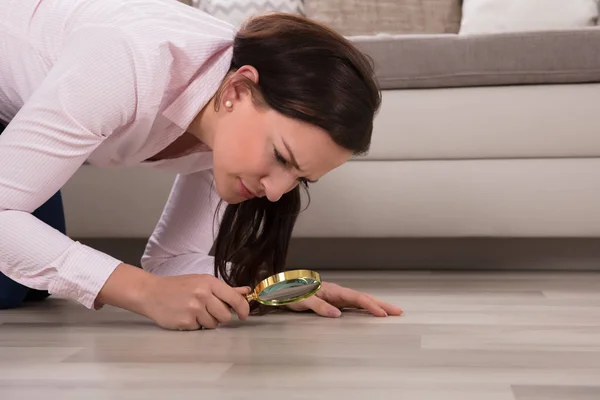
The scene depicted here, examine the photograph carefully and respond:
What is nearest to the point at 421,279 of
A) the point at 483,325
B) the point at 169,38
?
the point at 483,325

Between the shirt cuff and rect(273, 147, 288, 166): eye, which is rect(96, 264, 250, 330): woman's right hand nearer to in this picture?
the shirt cuff

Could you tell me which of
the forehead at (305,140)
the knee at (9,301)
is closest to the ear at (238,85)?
the forehead at (305,140)

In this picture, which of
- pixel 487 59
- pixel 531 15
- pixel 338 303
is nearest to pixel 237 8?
pixel 531 15

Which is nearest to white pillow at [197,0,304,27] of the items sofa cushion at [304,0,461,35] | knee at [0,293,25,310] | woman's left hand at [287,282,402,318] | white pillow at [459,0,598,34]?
sofa cushion at [304,0,461,35]

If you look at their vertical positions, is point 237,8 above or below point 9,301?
above

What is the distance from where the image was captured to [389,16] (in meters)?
3.18

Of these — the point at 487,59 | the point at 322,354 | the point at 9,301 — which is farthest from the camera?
the point at 487,59

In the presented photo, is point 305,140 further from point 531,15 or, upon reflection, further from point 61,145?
point 531,15

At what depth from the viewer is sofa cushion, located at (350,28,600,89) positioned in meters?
2.15

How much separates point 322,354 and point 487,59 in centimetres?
121

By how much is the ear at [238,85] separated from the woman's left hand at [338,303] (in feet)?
1.28

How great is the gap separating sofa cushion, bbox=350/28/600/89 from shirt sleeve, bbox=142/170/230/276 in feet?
2.17

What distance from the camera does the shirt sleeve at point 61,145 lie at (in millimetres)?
1272

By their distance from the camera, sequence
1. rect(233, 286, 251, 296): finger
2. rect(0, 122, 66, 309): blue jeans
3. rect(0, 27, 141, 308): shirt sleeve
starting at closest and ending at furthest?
rect(0, 27, 141, 308): shirt sleeve → rect(233, 286, 251, 296): finger → rect(0, 122, 66, 309): blue jeans
